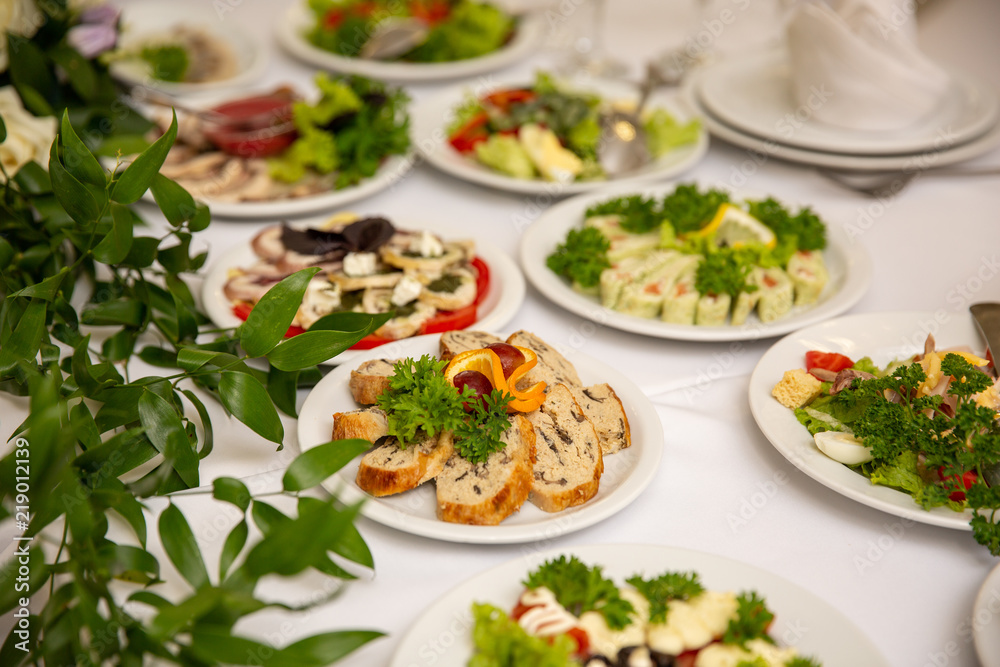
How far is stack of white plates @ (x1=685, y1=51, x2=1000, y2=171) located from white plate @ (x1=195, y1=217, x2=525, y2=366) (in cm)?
127

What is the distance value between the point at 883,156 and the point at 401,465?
7.46ft

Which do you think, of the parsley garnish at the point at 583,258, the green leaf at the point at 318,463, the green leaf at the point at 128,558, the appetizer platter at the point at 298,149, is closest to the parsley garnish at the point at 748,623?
the green leaf at the point at 318,463

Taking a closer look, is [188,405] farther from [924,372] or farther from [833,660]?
[924,372]

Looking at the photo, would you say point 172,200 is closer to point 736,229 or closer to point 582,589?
point 582,589

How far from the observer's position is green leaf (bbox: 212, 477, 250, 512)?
4.01 feet

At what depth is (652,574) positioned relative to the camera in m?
1.36

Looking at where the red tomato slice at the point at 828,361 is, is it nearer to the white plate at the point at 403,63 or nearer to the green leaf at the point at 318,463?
the green leaf at the point at 318,463

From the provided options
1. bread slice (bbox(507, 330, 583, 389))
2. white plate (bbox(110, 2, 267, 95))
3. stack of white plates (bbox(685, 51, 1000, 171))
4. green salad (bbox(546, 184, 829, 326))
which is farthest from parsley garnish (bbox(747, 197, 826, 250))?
white plate (bbox(110, 2, 267, 95))

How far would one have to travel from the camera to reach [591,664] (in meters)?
1.17

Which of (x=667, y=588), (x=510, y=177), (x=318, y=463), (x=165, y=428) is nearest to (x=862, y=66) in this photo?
(x=510, y=177)

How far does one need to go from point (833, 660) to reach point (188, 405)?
1.46 m

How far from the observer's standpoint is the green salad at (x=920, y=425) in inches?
57.5

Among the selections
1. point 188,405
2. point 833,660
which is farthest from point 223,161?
point 833,660

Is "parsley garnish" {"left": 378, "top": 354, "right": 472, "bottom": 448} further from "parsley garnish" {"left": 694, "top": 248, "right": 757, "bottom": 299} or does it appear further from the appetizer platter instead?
the appetizer platter
